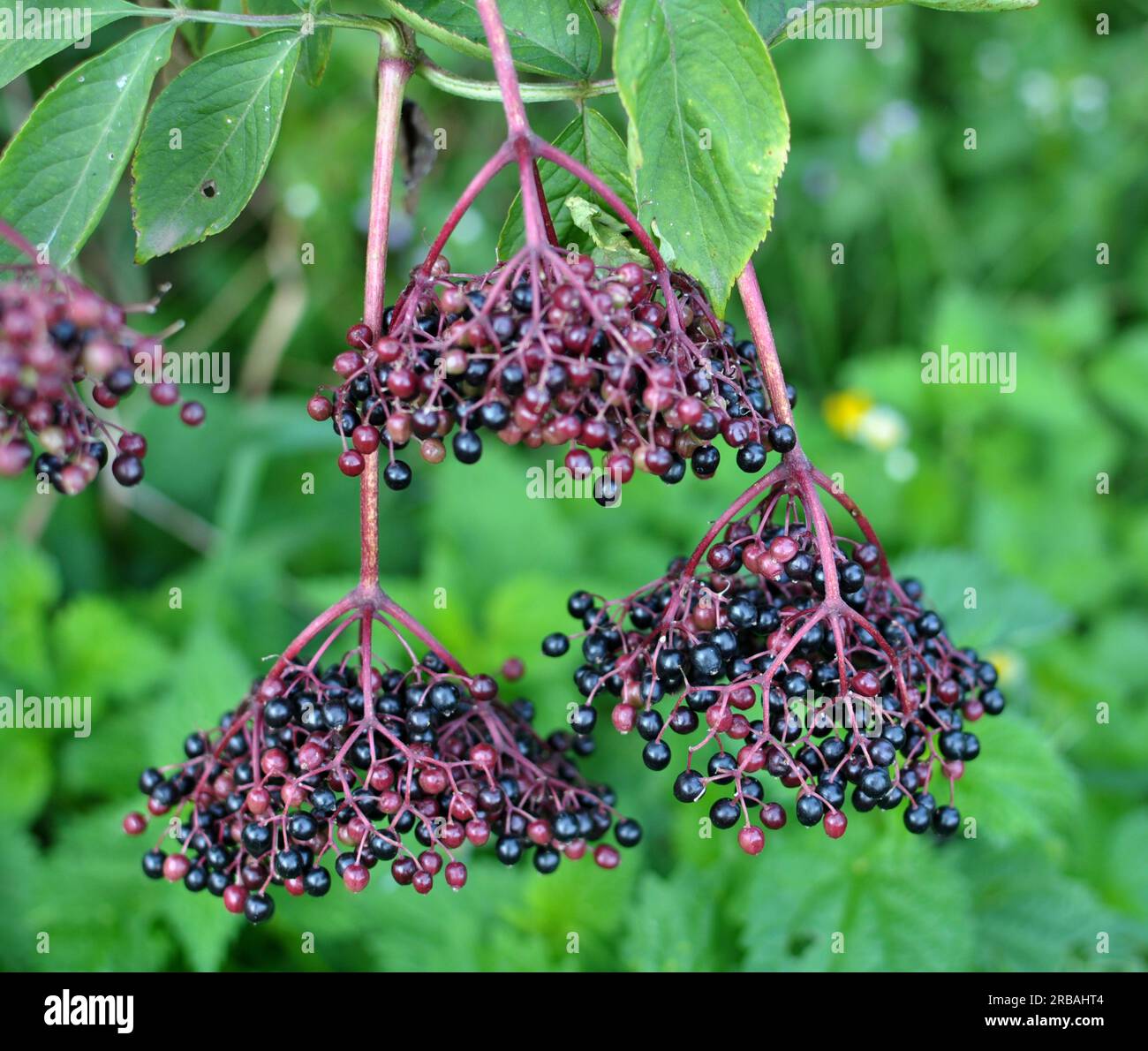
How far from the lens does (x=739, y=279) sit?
1.40 meters

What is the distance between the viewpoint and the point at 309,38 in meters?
1.61

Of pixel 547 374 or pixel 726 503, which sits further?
pixel 726 503

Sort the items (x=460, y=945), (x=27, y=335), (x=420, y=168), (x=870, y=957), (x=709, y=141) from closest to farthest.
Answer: (x=27, y=335) → (x=709, y=141) → (x=420, y=168) → (x=870, y=957) → (x=460, y=945)

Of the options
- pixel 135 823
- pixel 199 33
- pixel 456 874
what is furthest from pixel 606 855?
pixel 199 33

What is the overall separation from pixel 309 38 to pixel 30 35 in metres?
0.39

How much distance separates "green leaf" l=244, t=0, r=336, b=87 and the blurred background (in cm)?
34

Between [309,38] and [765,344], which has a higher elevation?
[309,38]

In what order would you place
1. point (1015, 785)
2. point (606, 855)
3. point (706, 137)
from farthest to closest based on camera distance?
point (1015, 785), point (606, 855), point (706, 137)

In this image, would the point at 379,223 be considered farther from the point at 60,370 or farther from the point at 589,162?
the point at 60,370

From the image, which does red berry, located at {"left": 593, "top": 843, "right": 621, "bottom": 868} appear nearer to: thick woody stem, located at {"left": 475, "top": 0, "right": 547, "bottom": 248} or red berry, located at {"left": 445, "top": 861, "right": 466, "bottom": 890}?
red berry, located at {"left": 445, "top": 861, "right": 466, "bottom": 890}

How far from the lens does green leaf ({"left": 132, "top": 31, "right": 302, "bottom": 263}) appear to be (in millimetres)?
1428
